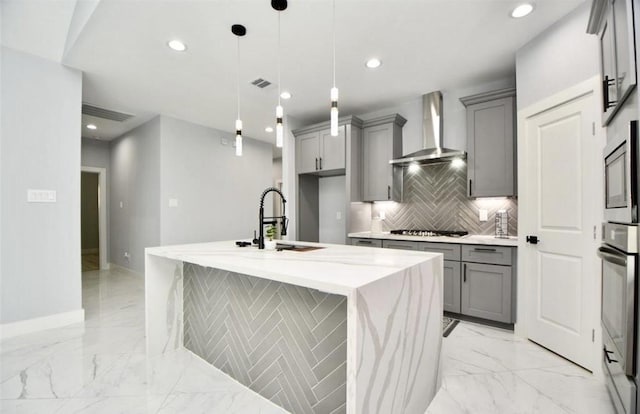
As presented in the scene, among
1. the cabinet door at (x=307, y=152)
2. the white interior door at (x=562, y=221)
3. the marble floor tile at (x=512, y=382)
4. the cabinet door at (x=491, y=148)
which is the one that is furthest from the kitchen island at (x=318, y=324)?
the cabinet door at (x=307, y=152)

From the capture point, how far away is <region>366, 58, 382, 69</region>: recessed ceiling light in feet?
9.72

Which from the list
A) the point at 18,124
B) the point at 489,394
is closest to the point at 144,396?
the point at 489,394

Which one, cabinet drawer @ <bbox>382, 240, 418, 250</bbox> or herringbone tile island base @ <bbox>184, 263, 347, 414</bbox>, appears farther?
cabinet drawer @ <bbox>382, 240, 418, 250</bbox>

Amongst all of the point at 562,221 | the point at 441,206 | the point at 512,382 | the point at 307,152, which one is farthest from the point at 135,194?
the point at 562,221

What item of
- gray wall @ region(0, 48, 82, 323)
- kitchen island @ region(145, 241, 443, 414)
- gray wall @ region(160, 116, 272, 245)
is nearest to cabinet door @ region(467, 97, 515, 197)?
kitchen island @ region(145, 241, 443, 414)

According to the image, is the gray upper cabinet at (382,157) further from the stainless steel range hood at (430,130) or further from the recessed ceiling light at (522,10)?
the recessed ceiling light at (522,10)

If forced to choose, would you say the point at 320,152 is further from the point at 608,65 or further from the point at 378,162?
the point at 608,65

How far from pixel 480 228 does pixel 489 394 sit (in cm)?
203

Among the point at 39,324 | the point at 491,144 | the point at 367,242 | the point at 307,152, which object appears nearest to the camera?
the point at 39,324

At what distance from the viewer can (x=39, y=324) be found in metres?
2.91

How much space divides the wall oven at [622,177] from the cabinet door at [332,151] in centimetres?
271

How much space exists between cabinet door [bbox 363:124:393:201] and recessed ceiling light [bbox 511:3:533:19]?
1.76 metres

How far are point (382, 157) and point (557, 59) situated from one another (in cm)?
199

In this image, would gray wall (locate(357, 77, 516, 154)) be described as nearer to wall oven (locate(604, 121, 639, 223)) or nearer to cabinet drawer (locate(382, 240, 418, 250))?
cabinet drawer (locate(382, 240, 418, 250))
